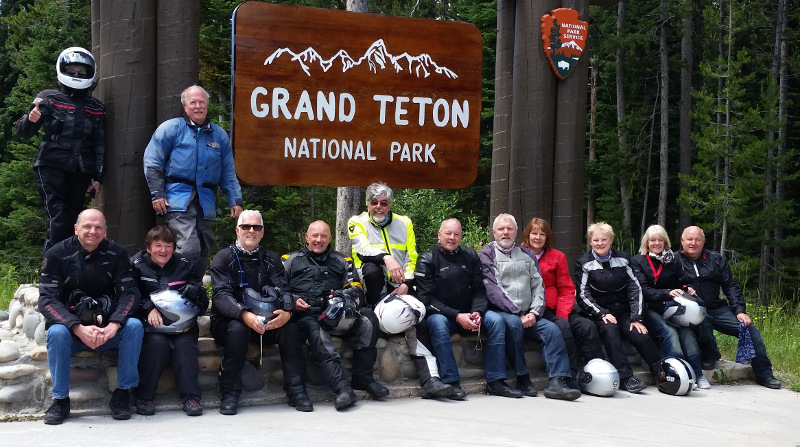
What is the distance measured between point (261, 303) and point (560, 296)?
251 cm

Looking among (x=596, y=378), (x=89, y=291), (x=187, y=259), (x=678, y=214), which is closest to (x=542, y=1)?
(x=596, y=378)

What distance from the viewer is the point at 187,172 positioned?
5922mm

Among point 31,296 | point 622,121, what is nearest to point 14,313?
point 31,296

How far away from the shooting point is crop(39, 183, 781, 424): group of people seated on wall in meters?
5.13

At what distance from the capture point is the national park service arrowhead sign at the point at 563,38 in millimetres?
7242

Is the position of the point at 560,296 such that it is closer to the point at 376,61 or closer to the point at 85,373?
the point at 376,61

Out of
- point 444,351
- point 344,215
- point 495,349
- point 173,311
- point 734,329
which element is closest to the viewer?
point 173,311

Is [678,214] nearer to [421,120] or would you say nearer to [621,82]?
[621,82]

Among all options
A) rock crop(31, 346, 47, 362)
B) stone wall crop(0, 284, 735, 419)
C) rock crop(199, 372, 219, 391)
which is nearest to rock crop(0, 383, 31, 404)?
stone wall crop(0, 284, 735, 419)

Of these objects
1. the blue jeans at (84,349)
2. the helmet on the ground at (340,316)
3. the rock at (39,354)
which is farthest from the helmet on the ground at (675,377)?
the rock at (39,354)

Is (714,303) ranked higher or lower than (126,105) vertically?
lower

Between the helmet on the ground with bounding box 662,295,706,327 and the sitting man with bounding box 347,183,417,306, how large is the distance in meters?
2.17

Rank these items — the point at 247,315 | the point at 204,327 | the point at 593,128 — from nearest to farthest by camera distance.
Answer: the point at 247,315 < the point at 204,327 < the point at 593,128

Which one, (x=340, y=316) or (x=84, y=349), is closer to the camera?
(x=84, y=349)
